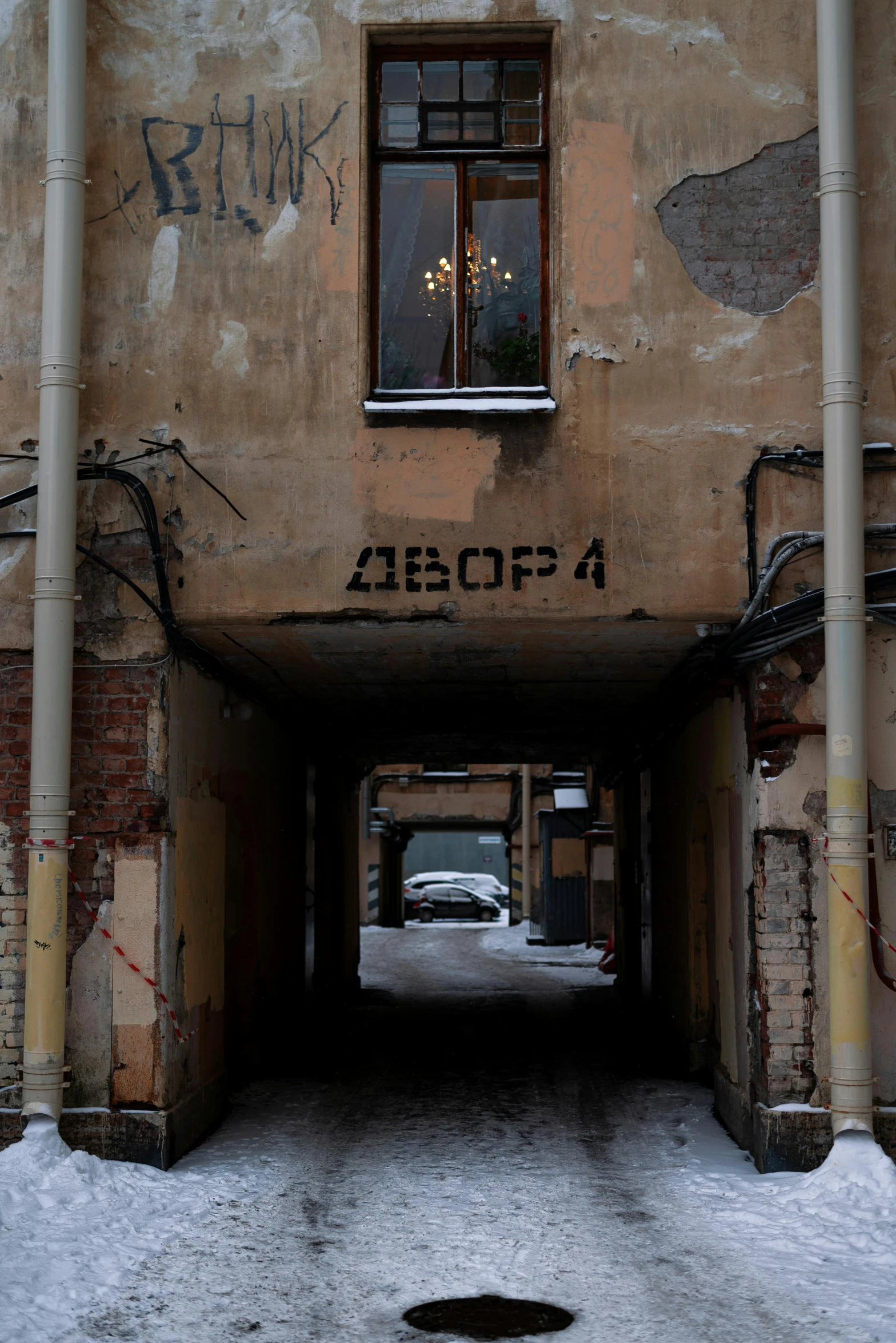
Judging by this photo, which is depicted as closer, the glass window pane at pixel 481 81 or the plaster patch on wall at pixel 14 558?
the plaster patch on wall at pixel 14 558

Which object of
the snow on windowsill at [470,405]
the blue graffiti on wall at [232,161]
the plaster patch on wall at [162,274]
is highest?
→ the blue graffiti on wall at [232,161]

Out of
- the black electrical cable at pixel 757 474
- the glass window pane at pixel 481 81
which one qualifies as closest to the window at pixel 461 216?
the glass window pane at pixel 481 81

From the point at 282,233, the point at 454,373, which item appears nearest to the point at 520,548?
the point at 454,373

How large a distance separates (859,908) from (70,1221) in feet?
13.0

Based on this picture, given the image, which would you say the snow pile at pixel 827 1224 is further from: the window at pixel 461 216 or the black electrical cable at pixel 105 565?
the window at pixel 461 216

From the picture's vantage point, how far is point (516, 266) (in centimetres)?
728

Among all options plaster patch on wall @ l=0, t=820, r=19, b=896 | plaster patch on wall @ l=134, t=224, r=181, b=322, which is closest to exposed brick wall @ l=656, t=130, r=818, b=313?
plaster patch on wall @ l=134, t=224, r=181, b=322

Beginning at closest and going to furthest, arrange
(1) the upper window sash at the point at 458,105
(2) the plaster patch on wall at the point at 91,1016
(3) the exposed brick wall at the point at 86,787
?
1. (2) the plaster patch on wall at the point at 91,1016
2. (3) the exposed brick wall at the point at 86,787
3. (1) the upper window sash at the point at 458,105

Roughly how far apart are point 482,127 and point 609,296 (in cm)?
140

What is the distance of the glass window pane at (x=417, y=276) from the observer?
7.18m

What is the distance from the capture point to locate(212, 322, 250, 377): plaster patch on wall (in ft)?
22.7

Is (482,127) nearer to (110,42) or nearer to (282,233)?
(282,233)

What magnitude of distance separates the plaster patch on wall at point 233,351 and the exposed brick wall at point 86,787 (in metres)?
1.68

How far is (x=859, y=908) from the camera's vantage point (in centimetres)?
625
